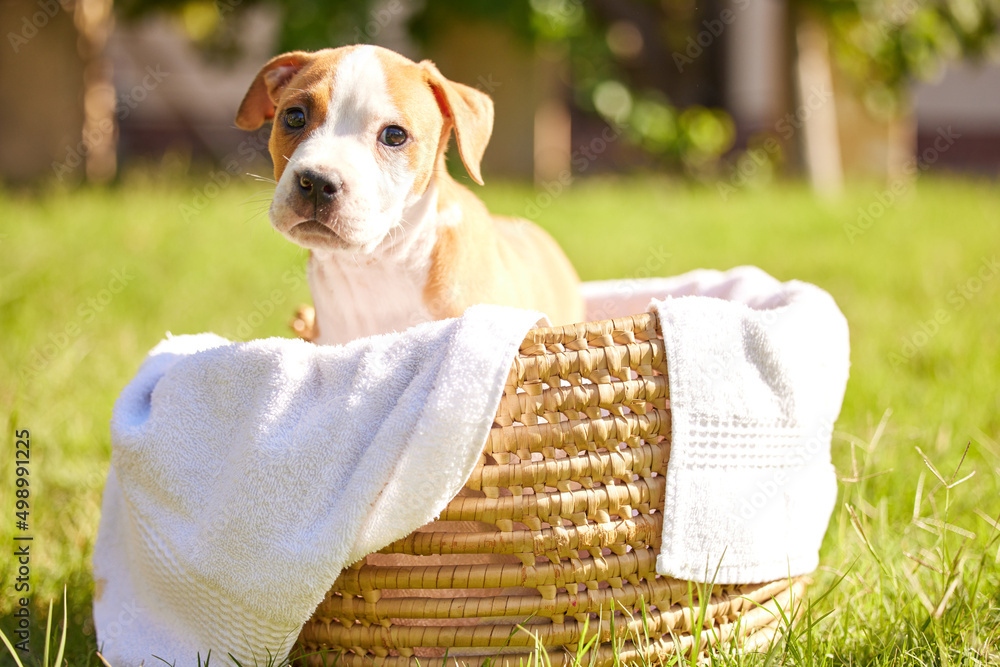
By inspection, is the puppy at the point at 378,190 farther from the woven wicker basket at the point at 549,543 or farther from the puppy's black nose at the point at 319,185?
the woven wicker basket at the point at 549,543

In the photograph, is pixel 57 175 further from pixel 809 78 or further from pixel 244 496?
pixel 809 78

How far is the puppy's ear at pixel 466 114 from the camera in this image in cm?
202

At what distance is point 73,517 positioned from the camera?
238cm

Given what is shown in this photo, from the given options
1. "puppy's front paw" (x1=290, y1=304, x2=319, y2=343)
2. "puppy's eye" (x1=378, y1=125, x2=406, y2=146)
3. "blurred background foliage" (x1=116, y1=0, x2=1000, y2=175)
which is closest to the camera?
"puppy's eye" (x1=378, y1=125, x2=406, y2=146)

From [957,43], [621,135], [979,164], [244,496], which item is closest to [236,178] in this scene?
[621,135]

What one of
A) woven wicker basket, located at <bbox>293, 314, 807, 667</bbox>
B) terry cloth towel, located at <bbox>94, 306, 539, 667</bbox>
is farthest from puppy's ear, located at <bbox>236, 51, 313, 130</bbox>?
woven wicker basket, located at <bbox>293, 314, 807, 667</bbox>

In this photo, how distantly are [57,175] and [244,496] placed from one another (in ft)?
20.3

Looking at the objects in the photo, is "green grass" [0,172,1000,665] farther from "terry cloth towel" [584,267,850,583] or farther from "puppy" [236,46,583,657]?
"puppy" [236,46,583,657]

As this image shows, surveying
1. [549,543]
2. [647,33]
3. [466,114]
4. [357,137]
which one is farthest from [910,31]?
[549,543]

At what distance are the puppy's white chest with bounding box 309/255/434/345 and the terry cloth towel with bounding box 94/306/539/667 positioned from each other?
52 cm

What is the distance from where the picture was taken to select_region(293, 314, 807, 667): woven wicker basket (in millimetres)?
1495

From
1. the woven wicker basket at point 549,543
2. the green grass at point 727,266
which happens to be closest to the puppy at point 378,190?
the green grass at point 727,266

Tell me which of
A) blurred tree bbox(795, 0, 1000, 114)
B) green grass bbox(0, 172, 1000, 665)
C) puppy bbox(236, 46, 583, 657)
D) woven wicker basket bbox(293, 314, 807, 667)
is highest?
blurred tree bbox(795, 0, 1000, 114)

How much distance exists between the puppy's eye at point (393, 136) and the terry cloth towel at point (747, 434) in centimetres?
66
